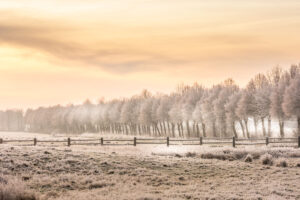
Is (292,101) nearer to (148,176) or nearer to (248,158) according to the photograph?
(248,158)

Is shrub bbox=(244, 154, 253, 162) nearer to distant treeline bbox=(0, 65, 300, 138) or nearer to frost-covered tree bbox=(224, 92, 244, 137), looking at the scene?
distant treeline bbox=(0, 65, 300, 138)

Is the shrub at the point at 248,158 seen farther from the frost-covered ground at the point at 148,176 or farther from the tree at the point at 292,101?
the tree at the point at 292,101

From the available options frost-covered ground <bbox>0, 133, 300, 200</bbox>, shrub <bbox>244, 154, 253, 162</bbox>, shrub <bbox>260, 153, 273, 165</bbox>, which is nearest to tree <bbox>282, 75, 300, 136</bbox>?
frost-covered ground <bbox>0, 133, 300, 200</bbox>

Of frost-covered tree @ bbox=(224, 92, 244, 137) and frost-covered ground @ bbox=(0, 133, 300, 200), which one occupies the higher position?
frost-covered tree @ bbox=(224, 92, 244, 137)

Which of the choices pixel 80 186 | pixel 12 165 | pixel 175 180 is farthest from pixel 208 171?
pixel 12 165

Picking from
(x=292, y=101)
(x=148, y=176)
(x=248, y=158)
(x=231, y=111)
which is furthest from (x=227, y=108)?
(x=148, y=176)

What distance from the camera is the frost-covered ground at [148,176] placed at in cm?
1728

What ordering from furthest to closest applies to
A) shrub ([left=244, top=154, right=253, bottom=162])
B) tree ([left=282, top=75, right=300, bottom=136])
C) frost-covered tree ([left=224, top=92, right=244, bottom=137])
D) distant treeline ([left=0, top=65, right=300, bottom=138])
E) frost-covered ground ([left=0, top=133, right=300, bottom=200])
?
frost-covered tree ([left=224, top=92, right=244, bottom=137]), distant treeline ([left=0, top=65, right=300, bottom=138]), tree ([left=282, top=75, right=300, bottom=136]), shrub ([left=244, top=154, right=253, bottom=162]), frost-covered ground ([left=0, top=133, right=300, bottom=200])

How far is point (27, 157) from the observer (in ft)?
81.7

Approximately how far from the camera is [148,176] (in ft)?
73.0

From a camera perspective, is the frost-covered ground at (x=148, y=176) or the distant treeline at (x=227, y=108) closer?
the frost-covered ground at (x=148, y=176)

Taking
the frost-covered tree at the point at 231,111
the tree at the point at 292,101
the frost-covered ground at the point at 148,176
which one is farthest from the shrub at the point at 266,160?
the frost-covered tree at the point at 231,111

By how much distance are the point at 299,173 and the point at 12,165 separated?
18507mm

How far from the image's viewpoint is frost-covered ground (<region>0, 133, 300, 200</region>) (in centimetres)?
1728
